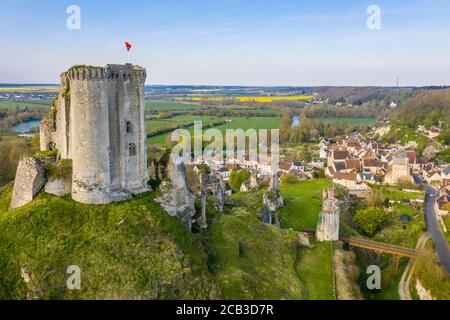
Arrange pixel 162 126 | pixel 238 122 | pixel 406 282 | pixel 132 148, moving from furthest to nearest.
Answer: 1. pixel 238 122
2. pixel 162 126
3. pixel 406 282
4. pixel 132 148

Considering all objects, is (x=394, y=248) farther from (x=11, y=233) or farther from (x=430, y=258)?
(x=11, y=233)

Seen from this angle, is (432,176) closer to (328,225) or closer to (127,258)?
(328,225)

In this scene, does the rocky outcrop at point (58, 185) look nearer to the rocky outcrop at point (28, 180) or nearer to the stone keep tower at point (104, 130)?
the rocky outcrop at point (28, 180)

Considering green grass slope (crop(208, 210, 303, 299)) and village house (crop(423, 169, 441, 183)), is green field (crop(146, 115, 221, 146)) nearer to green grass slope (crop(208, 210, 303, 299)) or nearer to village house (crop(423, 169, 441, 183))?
village house (crop(423, 169, 441, 183))

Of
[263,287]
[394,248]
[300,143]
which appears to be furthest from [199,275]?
[300,143]

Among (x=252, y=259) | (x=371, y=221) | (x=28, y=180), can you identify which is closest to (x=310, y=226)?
(x=371, y=221)

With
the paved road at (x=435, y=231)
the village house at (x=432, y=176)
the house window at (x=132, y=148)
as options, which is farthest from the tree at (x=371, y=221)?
the village house at (x=432, y=176)

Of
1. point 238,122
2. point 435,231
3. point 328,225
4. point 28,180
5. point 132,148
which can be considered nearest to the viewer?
point 28,180
